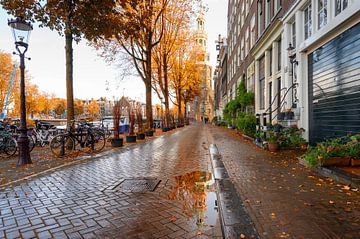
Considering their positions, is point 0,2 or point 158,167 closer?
point 158,167

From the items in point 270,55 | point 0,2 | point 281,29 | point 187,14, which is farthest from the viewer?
point 187,14

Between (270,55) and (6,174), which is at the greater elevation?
(270,55)

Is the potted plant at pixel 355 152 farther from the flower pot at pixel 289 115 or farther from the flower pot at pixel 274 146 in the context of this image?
the flower pot at pixel 289 115

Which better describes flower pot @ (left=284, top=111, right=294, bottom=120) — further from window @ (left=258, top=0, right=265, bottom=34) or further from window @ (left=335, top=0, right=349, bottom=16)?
window @ (left=258, top=0, right=265, bottom=34)

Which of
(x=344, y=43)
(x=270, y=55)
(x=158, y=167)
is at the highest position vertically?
(x=270, y=55)

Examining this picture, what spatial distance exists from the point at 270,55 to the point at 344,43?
8.86m

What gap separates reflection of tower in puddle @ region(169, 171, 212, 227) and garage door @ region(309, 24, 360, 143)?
4.27m

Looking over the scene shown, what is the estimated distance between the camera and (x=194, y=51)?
110ft

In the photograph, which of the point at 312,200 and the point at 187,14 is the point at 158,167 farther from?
the point at 187,14

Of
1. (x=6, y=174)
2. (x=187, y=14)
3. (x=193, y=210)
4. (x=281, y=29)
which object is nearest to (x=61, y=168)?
(x=6, y=174)

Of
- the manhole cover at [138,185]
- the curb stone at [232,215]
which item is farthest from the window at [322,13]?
the manhole cover at [138,185]

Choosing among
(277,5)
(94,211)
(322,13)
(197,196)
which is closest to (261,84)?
(277,5)

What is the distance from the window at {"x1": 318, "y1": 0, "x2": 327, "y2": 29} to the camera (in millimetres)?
8297

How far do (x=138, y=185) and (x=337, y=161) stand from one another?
14.6 ft
